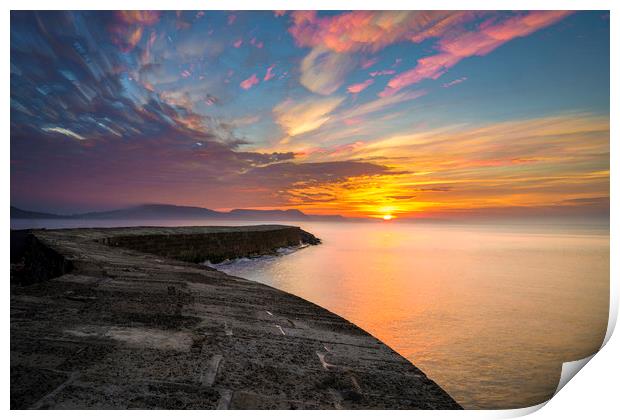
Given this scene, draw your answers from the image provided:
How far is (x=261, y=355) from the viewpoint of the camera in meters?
1.93

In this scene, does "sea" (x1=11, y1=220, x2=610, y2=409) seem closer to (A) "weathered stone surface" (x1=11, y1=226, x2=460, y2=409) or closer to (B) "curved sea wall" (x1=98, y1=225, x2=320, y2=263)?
(B) "curved sea wall" (x1=98, y1=225, x2=320, y2=263)

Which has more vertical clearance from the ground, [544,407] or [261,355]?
[261,355]

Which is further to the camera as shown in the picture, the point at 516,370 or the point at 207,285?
the point at 516,370

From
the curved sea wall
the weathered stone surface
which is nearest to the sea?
the curved sea wall

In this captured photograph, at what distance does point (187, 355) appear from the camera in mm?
1819

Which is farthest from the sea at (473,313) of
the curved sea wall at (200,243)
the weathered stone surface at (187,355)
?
the weathered stone surface at (187,355)

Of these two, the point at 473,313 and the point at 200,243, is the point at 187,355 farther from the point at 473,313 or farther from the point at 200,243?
the point at 200,243

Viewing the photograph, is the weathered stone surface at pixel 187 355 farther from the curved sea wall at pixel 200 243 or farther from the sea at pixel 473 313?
the curved sea wall at pixel 200 243

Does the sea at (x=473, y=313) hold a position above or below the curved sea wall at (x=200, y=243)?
below

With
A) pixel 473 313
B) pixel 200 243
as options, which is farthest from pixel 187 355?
pixel 200 243

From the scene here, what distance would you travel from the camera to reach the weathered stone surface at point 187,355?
150 cm

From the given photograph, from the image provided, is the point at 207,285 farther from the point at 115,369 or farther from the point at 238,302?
the point at 115,369
